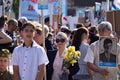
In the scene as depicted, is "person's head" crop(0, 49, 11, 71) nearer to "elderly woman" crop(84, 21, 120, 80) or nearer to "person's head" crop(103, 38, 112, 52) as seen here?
"elderly woman" crop(84, 21, 120, 80)

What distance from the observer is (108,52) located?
7746mm

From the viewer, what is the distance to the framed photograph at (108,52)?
7.75 metres

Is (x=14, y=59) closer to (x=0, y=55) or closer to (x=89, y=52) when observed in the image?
(x=0, y=55)

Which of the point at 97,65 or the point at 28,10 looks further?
Result: the point at 28,10

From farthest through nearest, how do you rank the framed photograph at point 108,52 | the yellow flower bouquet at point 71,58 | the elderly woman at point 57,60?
1. the elderly woman at point 57,60
2. the yellow flower bouquet at point 71,58
3. the framed photograph at point 108,52

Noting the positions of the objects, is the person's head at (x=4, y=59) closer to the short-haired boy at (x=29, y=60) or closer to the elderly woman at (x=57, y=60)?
the short-haired boy at (x=29, y=60)

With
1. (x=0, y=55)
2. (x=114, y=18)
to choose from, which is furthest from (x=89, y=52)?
(x=114, y=18)

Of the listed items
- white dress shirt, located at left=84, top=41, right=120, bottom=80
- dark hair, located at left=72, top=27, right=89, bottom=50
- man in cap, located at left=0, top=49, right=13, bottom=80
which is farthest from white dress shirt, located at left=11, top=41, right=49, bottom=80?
dark hair, located at left=72, top=27, right=89, bottom=50

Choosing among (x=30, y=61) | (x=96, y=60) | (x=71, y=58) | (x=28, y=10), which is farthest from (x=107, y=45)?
(x=28, y=10)

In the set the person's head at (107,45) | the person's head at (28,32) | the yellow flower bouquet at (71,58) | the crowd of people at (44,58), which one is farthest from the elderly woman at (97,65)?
the person's head at (28,32)

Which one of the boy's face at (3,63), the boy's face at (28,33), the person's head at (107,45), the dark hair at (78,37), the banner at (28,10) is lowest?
the banner at (28,10)

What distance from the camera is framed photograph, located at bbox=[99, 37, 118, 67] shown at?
7754 millimetres

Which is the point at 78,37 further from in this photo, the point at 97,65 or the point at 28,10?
the point at 28,10

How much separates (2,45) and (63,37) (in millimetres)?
1100
